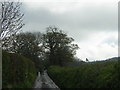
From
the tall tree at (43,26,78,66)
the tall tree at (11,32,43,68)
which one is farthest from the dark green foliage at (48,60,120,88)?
the tall tree at (11,32,43,68)

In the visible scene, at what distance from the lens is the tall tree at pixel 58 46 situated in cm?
7125

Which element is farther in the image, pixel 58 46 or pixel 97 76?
pixel 58 46

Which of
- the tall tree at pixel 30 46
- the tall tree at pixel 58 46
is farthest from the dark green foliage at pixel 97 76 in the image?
the tall tree at pixel 30 46

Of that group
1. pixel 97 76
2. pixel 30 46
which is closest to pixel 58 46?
pixel 30 46

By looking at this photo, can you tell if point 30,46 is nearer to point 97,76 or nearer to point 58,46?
point 58,46

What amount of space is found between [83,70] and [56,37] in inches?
2321

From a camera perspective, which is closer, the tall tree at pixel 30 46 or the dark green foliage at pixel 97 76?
the dark green foliage at pixel 97 76

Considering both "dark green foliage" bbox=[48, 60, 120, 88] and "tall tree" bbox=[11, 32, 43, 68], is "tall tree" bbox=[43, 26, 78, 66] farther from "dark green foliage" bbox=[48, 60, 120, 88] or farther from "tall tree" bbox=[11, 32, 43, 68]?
"dark green foliage" bbox=[48, 60, 120, 88]

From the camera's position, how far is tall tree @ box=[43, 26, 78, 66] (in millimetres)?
71250

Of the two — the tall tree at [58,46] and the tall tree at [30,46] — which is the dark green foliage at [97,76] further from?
the tall tree at [30,46]

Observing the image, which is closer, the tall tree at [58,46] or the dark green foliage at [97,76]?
the dark green foliage at [97,76]

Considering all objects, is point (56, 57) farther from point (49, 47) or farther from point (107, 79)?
point (107, 79)

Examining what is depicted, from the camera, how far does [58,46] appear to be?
75.3m

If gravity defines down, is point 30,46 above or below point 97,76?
above
